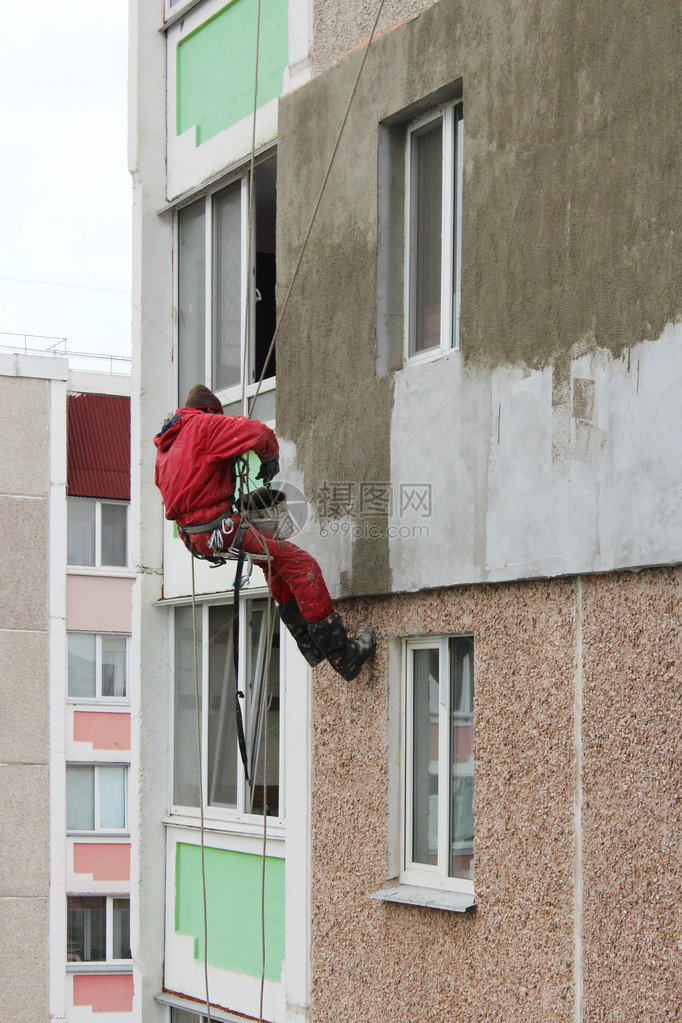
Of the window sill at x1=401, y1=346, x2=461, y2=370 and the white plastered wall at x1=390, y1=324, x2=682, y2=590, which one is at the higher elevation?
the window sill at x1=401, y1=346, x2=461, y2=370

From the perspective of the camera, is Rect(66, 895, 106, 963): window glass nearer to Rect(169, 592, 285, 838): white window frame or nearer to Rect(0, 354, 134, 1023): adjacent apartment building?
Rect(0, 354, 134, 1023): adjacent apartment building

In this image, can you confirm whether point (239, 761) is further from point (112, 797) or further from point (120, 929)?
point (120, 929)

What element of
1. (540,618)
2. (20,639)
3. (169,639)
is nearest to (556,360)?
(540,618)

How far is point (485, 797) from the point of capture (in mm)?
5938

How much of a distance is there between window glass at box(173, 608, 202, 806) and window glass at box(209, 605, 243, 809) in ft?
0.55

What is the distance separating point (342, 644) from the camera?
6762mm

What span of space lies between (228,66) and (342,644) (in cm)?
453

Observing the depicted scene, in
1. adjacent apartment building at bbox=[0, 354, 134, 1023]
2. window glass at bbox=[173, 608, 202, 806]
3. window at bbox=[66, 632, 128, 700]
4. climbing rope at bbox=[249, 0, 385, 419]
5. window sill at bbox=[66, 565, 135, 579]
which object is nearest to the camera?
climbing rope at bbox=[249, 0, 385, 419]

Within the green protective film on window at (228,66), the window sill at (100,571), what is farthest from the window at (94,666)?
the green protective film on window at (228,66)

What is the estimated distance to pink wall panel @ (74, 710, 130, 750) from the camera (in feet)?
84.7

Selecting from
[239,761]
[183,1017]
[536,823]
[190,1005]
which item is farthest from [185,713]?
[536,823]

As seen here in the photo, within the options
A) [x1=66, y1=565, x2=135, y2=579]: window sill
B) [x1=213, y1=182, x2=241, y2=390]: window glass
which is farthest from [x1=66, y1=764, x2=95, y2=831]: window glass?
[x1=213, y1=182, x2=241, y2=390]: window glass

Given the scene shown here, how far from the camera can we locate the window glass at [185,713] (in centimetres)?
944

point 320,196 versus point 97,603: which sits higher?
point 320,196
